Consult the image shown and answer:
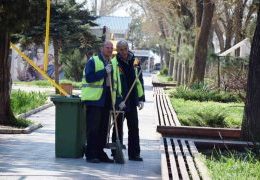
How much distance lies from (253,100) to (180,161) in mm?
3829

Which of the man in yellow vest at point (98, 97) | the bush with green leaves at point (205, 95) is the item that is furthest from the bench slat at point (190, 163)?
the bush with green leaves at point (205, 95)

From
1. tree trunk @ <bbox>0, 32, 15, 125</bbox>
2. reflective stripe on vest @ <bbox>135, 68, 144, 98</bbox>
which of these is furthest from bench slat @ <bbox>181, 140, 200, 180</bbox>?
tree trunk @ <bbox>0, 32, 15, 125</bbox>

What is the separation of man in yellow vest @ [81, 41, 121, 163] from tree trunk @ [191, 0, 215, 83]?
19922 mm

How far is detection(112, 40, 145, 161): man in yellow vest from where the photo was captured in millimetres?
10953

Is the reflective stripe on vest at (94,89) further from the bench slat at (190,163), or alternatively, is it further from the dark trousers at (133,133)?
the bench slat at (190,163)

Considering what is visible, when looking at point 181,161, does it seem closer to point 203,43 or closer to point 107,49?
point 107,49

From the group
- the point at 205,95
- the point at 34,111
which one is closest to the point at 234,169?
the point at 34,111

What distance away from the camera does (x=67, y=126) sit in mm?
10906

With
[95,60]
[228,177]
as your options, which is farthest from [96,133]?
[228,177]

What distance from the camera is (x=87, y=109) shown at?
10.8m

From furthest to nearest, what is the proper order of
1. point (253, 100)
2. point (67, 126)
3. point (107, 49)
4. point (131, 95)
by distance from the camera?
point (253, 100), point (131, 95), point (67, 126), point (107, 49)

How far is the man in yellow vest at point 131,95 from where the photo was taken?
35.9ft

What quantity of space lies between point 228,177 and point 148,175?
74.5 inches

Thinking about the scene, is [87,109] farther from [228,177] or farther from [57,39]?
[57,39]
